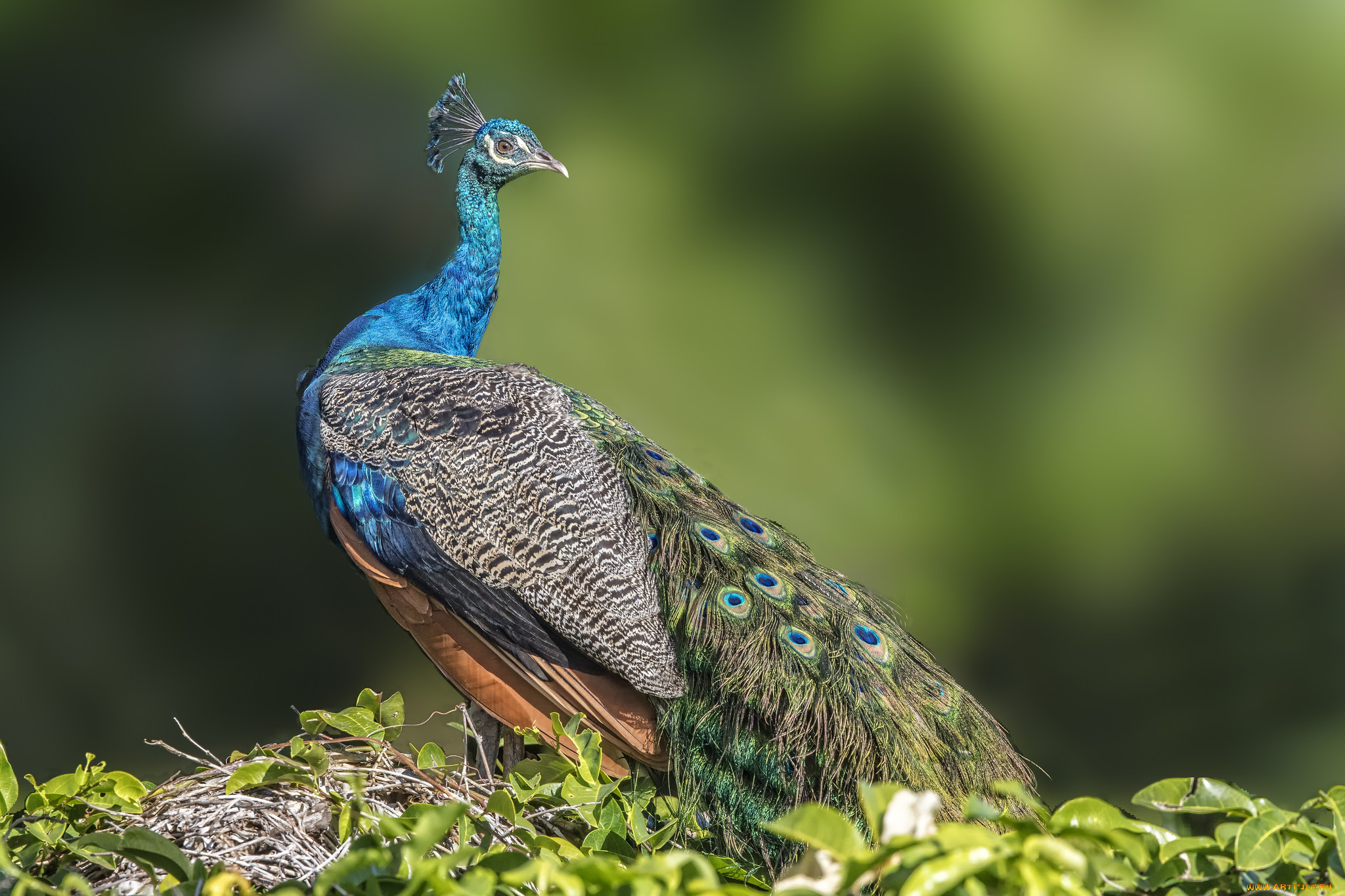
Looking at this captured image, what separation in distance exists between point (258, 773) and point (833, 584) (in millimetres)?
1056

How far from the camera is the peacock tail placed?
1.49 metres

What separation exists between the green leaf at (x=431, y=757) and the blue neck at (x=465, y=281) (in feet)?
3.62

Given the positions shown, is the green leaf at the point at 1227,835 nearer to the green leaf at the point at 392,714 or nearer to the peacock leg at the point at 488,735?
the green leaf at the point at 392,714

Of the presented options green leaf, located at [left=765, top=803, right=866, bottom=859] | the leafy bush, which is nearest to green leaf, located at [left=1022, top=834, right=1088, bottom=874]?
the leafy bush

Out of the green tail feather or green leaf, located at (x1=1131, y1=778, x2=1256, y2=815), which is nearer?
green leaf, located at (x1=1131, y1=778, x2=1256, y2=815)

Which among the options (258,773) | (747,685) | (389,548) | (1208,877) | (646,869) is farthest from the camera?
(389,548)

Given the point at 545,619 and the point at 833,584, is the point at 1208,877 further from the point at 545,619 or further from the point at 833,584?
the point at 545,619

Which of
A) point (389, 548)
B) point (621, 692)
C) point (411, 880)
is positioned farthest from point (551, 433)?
point (411, 880)

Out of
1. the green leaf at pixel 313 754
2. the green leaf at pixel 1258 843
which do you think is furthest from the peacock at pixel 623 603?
the green leaf at pixel 1258 843

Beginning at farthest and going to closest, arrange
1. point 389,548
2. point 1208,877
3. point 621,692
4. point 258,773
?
point 389,548 < point 621,692 < point 258,773 < point 1208,877

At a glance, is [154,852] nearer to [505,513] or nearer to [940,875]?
[940,875]

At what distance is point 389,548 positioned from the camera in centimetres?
180

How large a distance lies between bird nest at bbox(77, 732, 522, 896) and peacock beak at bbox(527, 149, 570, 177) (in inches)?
56.1

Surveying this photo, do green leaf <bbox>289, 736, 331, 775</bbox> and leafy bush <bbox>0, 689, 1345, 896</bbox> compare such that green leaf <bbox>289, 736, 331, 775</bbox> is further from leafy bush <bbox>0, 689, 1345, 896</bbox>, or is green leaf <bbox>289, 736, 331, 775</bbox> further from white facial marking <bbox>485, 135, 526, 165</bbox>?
white facial marking <bbox>485, 135, 526, 165</bbox>
